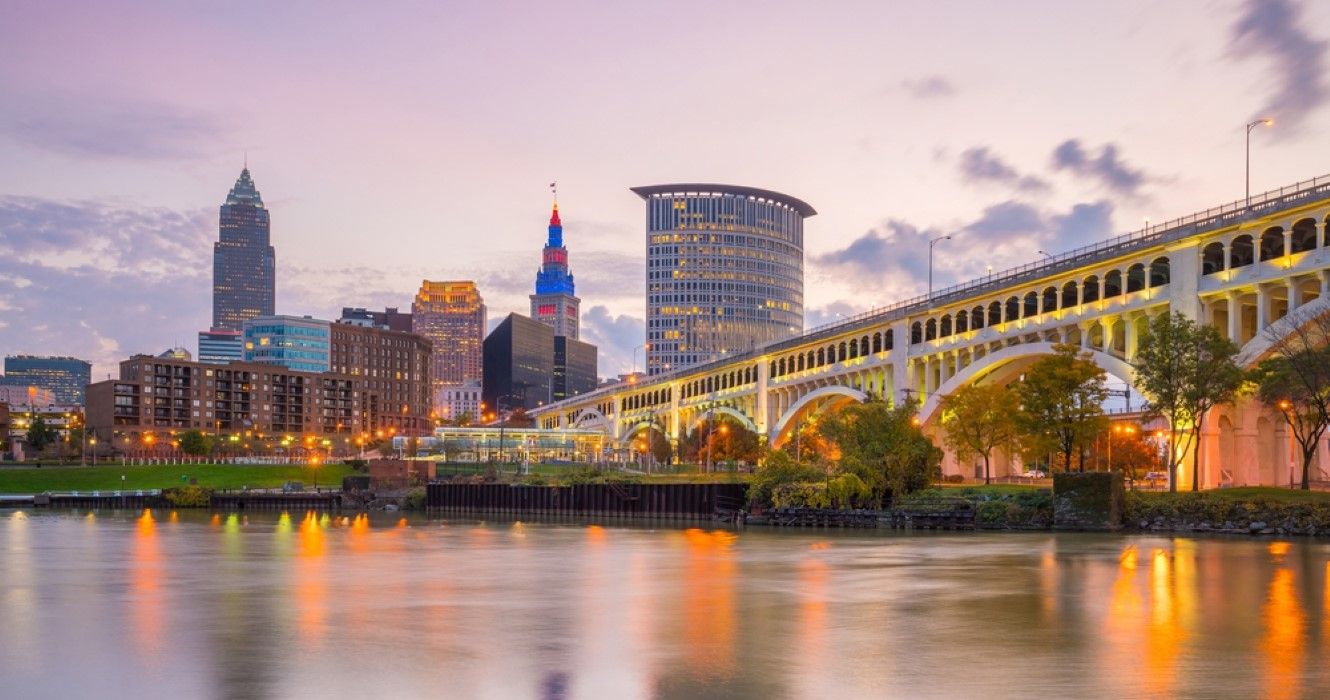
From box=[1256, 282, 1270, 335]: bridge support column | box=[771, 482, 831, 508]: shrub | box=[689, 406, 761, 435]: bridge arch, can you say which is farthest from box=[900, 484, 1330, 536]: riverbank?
box=[689, 406, 761, 435]: bridge arch

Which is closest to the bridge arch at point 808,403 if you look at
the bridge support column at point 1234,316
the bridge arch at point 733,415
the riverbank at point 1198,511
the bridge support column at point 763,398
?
the bridge support column at point 763,398

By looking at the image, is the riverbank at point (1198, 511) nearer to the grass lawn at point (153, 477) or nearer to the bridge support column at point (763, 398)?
the bridge support column at point (763, 398)

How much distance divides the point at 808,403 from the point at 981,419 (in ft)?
145

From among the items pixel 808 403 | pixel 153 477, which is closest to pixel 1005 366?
pixel 808 403

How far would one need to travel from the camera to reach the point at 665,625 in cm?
2853

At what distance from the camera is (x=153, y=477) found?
180 metres

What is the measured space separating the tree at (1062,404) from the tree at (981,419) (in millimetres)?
6701

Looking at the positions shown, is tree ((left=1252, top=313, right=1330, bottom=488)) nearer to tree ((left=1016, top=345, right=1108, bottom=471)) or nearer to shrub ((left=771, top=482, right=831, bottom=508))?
tree ((left=1016, top=345, right=1108, bottom=471))

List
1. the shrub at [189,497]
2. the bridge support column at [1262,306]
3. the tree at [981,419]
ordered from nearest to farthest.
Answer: the bridge support column at [1262,306]
the tree at [981,419]
the shrub at [189,497]

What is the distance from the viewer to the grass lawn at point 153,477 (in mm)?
171750

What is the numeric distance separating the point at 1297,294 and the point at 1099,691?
196ft

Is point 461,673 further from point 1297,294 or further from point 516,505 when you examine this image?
point 516,505

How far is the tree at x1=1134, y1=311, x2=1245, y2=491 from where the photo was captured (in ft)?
233

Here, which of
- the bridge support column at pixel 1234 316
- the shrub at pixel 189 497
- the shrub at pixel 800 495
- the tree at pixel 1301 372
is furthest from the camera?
the shrub at pixel 189 497
